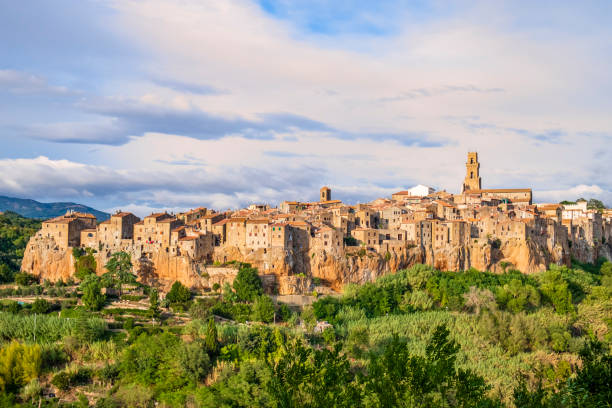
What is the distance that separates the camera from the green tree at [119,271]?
51.7 meters

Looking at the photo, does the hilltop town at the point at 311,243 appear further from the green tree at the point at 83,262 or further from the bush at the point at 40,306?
the bush at the point at 40,306

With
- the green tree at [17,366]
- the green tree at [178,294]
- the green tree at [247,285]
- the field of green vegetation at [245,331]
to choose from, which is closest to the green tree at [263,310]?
the field of green vegetation at [245,331]

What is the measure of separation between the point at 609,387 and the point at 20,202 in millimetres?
174009

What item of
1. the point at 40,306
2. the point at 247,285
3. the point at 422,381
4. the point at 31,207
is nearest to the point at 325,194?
the point at 247,285

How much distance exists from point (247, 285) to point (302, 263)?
25.5 feet

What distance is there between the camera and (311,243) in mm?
58000

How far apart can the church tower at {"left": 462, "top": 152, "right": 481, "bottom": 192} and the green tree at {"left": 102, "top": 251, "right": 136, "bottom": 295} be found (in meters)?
57.3

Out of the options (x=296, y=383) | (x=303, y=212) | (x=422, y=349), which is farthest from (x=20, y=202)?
(x=296, y=383)

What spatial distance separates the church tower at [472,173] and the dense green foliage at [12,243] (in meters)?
62.8

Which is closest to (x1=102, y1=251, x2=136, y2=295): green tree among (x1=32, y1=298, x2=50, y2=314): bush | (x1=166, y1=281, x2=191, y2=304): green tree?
(x1=166, y1=281, x2=191, y2=304): green tree

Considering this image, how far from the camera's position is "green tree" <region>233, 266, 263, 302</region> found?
5089 centimetres

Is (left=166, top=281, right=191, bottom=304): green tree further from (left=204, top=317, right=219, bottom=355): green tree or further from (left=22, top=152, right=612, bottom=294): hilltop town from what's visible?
(left=204, top=317, right=219, bottom=355): green tree

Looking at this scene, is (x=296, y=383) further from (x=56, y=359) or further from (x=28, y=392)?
(x=56, y=359)

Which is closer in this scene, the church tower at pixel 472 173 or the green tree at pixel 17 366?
the green tree at pixel 17 366
